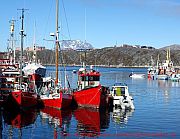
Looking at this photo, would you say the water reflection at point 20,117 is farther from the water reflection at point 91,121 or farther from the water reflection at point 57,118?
the water reflection at point 91,121

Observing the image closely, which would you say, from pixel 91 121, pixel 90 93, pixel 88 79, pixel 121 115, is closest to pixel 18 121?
pixel 91 121

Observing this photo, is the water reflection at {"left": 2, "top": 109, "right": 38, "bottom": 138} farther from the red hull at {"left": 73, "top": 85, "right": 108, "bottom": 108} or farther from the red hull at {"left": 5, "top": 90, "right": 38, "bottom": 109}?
the red hull at {"left": 73, "top": 85, "right": 108, "bottom": 108}

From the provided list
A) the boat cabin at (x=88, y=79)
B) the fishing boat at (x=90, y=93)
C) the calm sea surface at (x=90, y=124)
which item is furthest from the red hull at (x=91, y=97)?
the boat cabin at (x=88, y=79)

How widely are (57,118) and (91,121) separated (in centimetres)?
364

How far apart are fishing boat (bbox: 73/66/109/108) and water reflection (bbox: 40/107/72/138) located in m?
2.47

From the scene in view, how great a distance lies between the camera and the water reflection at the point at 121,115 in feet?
135

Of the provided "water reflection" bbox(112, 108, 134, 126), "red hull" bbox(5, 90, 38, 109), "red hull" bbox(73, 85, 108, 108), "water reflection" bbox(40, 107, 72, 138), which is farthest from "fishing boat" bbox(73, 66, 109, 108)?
"red hull" bbox(5, 90, 38, 109)

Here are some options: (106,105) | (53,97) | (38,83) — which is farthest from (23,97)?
(38,83)

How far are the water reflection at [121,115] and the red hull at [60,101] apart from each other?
17.2ft

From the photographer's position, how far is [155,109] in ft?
173

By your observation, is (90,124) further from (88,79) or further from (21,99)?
(88,79)

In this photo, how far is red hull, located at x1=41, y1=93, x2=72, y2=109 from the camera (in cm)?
4647

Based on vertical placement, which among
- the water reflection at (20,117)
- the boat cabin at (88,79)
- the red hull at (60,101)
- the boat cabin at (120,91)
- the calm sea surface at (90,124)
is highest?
the boat cabin at (88,79)

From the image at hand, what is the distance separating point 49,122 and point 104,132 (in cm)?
677
